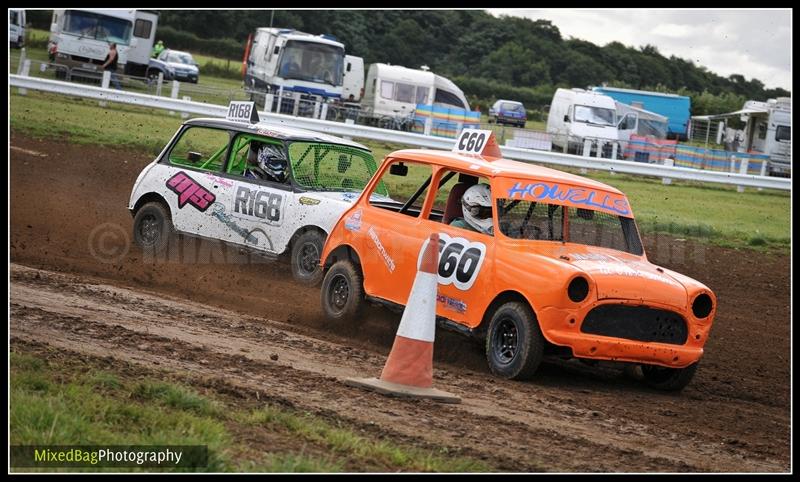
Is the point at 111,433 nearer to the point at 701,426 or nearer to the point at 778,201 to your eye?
the point at 701,426

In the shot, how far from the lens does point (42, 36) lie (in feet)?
167

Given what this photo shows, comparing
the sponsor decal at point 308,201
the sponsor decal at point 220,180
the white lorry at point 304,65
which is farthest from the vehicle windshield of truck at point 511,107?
the sponsor decal at point 308,201

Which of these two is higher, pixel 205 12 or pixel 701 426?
pixel 205 12

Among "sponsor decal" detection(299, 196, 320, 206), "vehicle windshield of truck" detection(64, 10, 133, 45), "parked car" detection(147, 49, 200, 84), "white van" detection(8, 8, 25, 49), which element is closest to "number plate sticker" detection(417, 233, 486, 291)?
"sponsor decal" detection(299, 196, 320, 206)

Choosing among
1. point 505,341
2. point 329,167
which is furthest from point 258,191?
point 505,341

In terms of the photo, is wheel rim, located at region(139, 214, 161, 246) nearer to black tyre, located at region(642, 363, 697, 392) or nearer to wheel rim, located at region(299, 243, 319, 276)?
wheel rim, located at region(299, 243, 319, 276)

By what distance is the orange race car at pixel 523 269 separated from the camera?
775 centimetres

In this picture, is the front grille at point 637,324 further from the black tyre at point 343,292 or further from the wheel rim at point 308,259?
the wheel rim at point 308,259

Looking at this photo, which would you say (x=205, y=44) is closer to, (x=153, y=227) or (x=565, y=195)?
(x=153, y=227)

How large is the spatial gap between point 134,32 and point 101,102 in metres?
14.7

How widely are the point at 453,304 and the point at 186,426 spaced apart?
362cm

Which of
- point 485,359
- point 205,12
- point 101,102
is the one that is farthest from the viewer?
point 205,12

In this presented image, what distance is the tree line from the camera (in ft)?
203

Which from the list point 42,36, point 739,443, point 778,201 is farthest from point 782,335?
point 42,36
